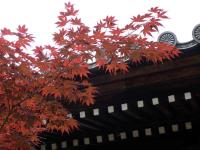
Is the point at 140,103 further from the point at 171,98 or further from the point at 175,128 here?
the point at 175,128

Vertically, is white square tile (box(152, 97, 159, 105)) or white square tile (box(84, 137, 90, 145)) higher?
white square tile (box(152, 97, 159, 105))

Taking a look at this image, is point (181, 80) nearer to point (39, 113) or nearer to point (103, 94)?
point (103, 94)

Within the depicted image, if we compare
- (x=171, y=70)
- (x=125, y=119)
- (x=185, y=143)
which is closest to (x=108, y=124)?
(x=125, y=119)

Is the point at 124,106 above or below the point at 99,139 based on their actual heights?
above

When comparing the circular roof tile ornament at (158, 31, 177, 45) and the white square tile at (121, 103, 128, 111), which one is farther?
the white square tile at (121, 103, 128, 111)

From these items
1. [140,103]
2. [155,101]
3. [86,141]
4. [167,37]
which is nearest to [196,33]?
[167,37]

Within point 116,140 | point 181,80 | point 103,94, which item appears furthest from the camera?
point 116,140

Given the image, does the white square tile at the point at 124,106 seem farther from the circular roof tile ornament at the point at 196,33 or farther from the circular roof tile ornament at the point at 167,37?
the circular roof tile ornament at the point at 196,33

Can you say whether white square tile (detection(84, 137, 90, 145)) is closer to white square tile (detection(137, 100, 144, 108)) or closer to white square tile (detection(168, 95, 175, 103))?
white square tile (detection(137, 100, 144, 108))

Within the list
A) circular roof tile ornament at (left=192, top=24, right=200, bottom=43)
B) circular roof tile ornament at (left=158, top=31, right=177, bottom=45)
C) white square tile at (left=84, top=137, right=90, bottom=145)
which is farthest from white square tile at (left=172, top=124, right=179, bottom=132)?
circular roof tile ornament at (left=192, top=24, right=200, bottom=43)

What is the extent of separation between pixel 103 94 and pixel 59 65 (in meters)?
1.70

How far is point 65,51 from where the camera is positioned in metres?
5.86

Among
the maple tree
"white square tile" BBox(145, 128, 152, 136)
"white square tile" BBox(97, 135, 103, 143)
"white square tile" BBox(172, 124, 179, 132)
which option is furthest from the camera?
"white square tile" BBox(97, 135, 103, 143)

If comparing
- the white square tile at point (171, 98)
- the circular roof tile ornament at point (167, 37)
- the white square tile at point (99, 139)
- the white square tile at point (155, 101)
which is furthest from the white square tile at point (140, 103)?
the white square tile at point (99, 139)
